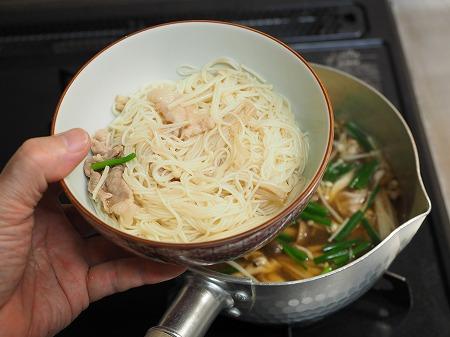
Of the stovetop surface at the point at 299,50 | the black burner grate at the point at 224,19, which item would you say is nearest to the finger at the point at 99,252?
the stovetop surface at the point at 299,50

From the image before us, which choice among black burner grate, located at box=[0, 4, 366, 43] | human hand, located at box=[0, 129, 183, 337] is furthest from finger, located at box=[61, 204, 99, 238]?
black burner grate, located at box=[0, 4, 366, 43]

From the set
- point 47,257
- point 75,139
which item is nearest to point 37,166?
point 75,139

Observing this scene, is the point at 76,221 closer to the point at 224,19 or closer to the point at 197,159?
the point at 197,159

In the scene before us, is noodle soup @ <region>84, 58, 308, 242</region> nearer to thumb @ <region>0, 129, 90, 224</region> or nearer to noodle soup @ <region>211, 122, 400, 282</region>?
thumb @ <region>0, 129, 90, 224</region>

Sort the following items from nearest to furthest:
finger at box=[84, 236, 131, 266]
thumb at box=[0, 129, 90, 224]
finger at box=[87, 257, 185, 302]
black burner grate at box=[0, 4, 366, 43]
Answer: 1. thumb at box=[0, 129, 90, 224]
2. finger at box=[87, 257, 185, 302]
3. finger at box=[84, 236, 131, 266]
4. black burner grate at box=[0, 4, 366, 43]

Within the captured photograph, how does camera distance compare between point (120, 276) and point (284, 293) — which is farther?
point (120, 276)
